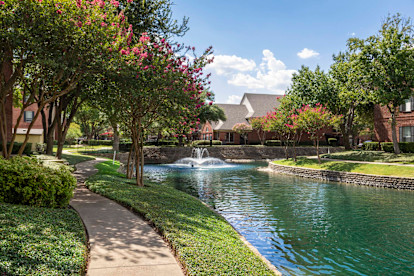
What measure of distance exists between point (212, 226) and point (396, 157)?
2259cm

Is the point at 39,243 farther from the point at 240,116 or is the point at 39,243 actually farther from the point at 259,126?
the point at 240,116

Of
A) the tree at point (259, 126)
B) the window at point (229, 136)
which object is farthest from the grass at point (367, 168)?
the window at point (229, 136)

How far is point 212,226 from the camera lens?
825 centimetres

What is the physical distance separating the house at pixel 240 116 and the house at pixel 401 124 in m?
22.7

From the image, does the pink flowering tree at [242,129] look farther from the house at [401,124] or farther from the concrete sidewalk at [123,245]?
the concrete sidewalk at [123,245]

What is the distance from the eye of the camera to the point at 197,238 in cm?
655

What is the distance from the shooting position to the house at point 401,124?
3018cm

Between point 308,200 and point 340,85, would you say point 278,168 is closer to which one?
point 340,85

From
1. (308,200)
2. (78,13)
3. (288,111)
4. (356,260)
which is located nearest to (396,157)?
(288,111)

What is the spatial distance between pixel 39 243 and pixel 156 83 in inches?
289

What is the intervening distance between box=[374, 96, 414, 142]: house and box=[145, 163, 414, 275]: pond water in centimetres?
1554

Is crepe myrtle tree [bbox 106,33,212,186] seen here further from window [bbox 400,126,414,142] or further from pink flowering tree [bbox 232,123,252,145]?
pink flowering tree [bbox 232,123,252,145]

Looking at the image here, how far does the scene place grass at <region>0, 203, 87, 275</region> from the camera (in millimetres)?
4234

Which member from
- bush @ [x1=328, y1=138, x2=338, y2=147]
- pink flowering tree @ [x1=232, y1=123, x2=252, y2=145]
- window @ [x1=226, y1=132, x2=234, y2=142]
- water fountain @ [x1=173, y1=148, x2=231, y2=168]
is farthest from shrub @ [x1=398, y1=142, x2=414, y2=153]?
window @ [x1=226, y1=132, x2=234, y2=142]
